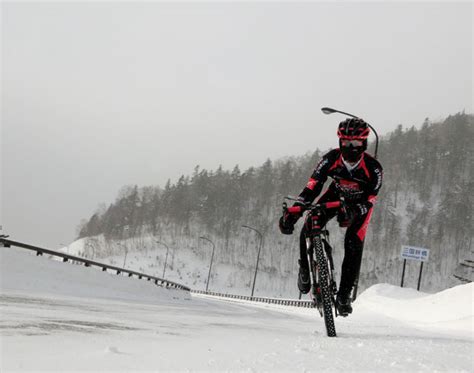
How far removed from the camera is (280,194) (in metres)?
156

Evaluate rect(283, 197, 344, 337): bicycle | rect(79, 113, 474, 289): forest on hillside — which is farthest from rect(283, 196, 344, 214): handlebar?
rect(79, 113, 474, 289): forest on hillside

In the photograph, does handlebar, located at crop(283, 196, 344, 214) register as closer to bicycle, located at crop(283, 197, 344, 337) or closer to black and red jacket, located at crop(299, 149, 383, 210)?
bicycle, located at crop(283, 197, 344, 337)

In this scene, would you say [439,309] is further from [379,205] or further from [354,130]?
[379,205]

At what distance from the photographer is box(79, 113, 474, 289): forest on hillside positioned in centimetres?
13662

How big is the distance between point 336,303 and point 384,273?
128581mm

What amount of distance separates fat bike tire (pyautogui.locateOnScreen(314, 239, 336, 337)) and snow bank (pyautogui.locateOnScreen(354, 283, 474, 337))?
5198mm

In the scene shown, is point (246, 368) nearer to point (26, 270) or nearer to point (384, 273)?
point (26, 270)

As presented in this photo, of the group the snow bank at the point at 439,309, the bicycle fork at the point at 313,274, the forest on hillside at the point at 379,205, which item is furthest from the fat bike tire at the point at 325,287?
the forest on hillside at the point at 379,205

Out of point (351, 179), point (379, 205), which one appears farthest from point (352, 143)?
point (379, 205)

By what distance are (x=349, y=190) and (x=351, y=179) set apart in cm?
16

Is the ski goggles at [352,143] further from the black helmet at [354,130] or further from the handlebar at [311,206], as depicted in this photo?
the handlebar at [311,206]

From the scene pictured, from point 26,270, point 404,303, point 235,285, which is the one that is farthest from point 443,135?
point 26,270

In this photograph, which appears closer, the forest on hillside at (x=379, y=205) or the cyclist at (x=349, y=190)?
the cyclist at (x=349, y=190)

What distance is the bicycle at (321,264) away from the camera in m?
6.15
